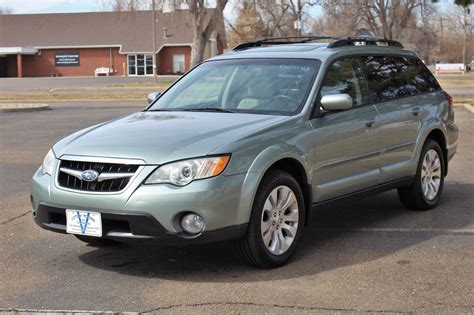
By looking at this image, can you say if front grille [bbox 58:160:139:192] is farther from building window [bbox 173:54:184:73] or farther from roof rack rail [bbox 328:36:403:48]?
building window [bbox 173:54:184:73]

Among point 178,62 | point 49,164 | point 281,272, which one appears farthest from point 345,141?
point 178,62

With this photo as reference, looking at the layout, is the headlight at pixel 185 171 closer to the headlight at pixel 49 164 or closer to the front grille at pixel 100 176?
the front grille at pixel 100 176

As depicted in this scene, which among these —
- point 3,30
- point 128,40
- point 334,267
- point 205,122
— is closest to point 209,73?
point 205,122

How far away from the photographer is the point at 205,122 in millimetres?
5453

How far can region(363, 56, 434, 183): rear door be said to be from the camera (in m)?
6.59

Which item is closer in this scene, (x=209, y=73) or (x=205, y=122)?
(x=205, y=122)

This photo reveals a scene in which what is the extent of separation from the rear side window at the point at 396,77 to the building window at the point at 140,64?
6202 cm

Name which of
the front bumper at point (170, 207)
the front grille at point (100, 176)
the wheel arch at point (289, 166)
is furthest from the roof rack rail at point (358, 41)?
the front grille at point (100, 176)

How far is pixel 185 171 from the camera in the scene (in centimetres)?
479

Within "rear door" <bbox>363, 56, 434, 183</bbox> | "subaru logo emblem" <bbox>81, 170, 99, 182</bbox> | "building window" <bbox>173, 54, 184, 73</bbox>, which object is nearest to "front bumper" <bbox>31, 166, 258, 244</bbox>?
"subaru logo emblem" <bbox>81, 170, 99, 182</bbox>

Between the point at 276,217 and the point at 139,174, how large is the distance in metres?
1.19

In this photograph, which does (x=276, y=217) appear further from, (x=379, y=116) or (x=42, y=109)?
(x=42, y=109)

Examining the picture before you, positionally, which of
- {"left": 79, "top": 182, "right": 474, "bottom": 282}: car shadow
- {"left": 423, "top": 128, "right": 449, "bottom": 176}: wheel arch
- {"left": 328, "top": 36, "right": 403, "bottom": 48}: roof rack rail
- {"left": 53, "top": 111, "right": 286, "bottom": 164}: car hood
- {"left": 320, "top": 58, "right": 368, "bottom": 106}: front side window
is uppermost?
{"left": 328, "top": 36, "right": 403, "bottom": 48}: roof rack rail

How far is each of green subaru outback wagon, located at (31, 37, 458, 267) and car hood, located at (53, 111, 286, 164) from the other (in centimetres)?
1
